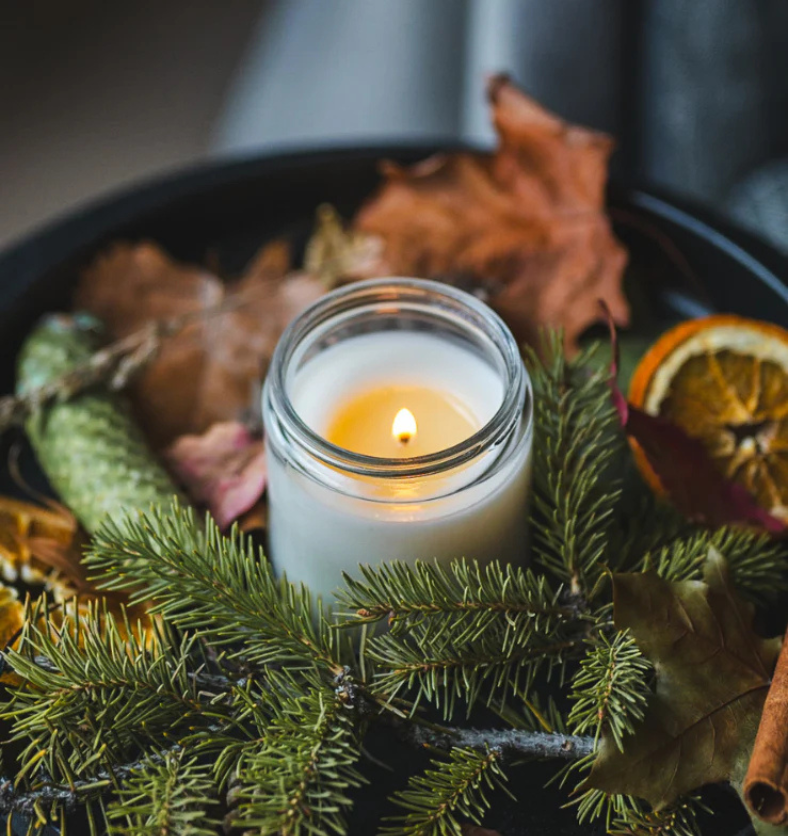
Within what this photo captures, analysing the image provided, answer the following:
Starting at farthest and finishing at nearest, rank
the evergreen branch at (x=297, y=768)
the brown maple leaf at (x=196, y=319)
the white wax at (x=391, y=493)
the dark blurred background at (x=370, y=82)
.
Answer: the dark blurred background at (x=370, y=82) < the brown maple leaf at (x=196, y=319) < the white wax at (x=391, y=493) < the evergreen branch at (x=297, y=768)

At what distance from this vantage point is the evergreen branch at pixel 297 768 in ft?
1.63

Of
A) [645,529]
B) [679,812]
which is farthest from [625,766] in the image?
[645,529]

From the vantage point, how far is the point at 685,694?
0.57 metres

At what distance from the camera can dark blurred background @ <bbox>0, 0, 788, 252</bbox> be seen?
4.29 feet

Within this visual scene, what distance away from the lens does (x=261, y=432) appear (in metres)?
0.84

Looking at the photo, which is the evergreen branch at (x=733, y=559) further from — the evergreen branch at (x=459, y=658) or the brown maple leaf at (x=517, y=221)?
the brown maple leaf at (x=517, y=221)

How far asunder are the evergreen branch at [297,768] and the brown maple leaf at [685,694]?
Result: 0.14m

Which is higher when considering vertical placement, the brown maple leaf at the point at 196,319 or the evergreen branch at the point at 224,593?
the evergreen branch at the point at 224,593

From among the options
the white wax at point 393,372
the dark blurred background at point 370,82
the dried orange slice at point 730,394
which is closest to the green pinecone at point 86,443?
the white wax at point 393,372

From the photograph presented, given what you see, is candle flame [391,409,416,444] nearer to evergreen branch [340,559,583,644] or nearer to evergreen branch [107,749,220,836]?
evergreen branch [340,559,583,644]

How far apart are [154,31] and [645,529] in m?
1.78


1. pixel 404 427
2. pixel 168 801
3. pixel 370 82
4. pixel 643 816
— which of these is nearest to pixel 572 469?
pixel 404 427

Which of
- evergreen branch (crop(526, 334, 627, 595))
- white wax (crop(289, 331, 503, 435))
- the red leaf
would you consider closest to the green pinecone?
the red leaf

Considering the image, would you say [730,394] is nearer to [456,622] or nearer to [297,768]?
[456,622]
